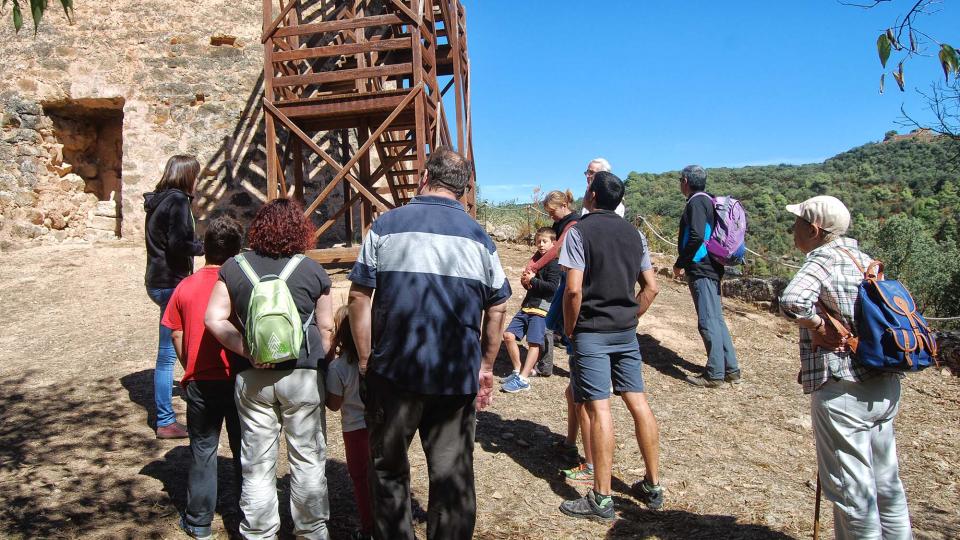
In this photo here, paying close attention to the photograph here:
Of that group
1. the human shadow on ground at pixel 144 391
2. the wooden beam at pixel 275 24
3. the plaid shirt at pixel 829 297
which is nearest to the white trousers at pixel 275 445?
the human shadow on ground at pixel 144 391

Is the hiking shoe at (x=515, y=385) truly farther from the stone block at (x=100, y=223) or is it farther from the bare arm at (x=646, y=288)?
the stone block at (x=100, y=223)

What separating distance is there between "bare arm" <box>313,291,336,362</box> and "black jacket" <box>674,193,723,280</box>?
3320mm

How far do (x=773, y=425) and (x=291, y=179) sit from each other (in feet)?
23.8

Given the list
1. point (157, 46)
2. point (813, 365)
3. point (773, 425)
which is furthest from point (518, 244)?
point (813, 365)

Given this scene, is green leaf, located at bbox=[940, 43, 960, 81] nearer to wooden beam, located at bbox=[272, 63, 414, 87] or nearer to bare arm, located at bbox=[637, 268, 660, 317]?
bare arm, located at bbox=[637, 268, 660, 317]

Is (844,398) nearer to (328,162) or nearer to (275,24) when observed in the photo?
(328,162)

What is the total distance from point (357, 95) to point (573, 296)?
5.19m

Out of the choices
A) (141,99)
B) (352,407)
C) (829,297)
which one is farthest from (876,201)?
(352,407)

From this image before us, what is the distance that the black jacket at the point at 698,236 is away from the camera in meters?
5.18

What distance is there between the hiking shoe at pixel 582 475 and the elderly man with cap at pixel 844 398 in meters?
1.31

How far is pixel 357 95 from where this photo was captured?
295 inches

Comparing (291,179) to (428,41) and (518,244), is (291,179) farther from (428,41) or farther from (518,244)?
(518,244)

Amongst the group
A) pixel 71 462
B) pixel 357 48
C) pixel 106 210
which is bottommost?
pixel 71 462

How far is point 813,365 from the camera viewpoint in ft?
8.23
